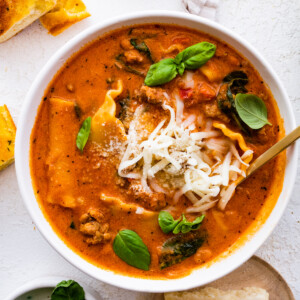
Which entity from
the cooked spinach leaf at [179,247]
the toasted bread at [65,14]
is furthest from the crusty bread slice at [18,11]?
the cooked spinach leaf at [179,247]

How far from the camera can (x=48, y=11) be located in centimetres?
434

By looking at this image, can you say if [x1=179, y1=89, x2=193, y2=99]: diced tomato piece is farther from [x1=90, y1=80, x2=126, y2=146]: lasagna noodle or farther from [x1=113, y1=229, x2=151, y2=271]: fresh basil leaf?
[x1=113, y1=229, x2=151, y2=271]: fresh basil leaf

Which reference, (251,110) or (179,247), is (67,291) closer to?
(179,247)

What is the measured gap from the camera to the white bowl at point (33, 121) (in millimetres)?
3945

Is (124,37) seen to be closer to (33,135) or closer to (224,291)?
(33,135)

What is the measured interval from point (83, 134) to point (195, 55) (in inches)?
48.1

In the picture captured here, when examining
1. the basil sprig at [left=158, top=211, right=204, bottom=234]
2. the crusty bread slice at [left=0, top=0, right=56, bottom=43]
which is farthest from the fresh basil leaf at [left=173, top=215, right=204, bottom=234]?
the crusty bread slice at [left=0, top=0, right=56, bottom=43]

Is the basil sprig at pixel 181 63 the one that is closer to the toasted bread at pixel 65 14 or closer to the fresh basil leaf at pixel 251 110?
the fresh basil leaf at pixel 251 110

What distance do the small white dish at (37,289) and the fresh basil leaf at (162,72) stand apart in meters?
2.17

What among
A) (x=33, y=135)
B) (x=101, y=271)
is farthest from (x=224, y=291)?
(x=33, y=135)

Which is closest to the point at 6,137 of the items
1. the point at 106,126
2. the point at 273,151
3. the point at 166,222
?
the point at 106,126

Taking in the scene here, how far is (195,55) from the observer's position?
12.8 ft

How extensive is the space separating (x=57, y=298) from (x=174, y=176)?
65.3 inches

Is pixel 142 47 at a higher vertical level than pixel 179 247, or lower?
higher
